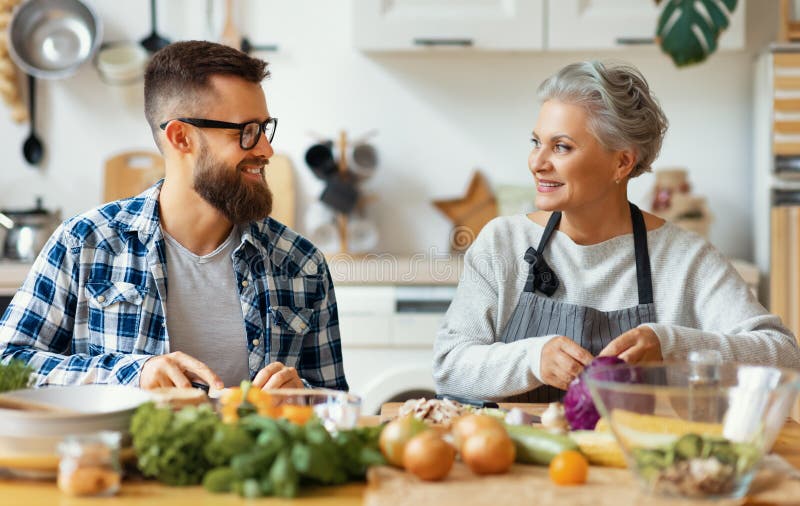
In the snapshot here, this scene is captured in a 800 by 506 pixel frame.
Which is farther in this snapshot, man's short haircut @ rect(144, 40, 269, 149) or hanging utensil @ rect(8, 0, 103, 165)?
hanging utensil @ rect(8, 0, 103, 165)

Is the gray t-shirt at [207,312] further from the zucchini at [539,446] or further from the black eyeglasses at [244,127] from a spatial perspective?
the zucchini at [539,446]

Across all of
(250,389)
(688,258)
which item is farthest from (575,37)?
(250,389)

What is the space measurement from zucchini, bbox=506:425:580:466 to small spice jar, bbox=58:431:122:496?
0.49 m

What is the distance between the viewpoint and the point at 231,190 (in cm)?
200

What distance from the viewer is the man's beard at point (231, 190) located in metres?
2.00

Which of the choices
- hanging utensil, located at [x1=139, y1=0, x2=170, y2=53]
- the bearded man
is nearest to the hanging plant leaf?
the bearded man

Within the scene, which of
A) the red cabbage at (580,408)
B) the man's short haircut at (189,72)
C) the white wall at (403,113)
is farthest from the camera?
the white wall at (403,113)

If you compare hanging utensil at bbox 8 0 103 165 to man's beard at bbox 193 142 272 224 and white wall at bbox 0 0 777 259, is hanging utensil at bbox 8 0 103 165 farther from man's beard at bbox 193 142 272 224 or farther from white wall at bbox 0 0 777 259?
man's beard at bbox 193 142 272 224

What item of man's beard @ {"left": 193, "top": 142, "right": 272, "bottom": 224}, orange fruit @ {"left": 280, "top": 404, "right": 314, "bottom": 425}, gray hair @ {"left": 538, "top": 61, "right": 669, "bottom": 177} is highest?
gray hair @ {"left": 538, "top": 61, "right": 669, "bottom": 177}

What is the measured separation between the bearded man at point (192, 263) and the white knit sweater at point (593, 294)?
0.31 m

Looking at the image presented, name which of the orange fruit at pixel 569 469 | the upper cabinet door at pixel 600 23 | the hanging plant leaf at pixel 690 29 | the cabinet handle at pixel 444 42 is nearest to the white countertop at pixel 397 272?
the cabinet handle at pixel 444 42

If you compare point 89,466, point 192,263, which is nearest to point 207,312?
point 192,263

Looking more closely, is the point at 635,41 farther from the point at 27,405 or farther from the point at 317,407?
the point at 27,405

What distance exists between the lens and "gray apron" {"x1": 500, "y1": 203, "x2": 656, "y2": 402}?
6.63 ft
